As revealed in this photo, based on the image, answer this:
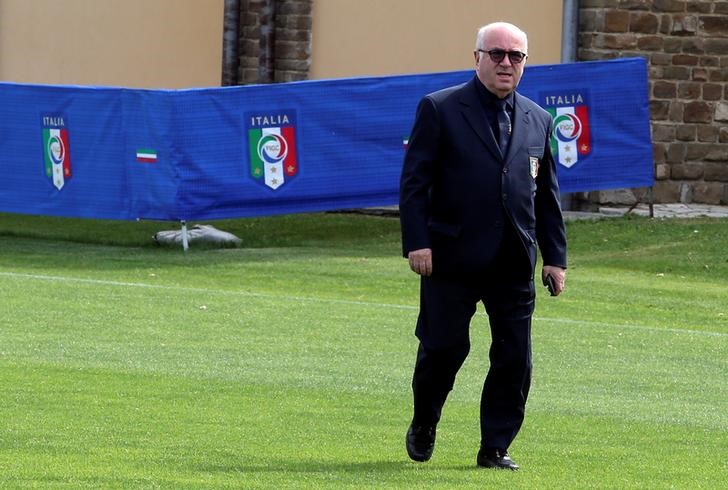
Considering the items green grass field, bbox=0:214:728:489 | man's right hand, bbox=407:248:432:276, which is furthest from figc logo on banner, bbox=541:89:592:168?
man's right hand, bbox=407:248:432:276

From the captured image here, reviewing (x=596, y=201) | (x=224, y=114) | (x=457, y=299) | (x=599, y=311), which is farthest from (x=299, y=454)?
(x=596, y=201)

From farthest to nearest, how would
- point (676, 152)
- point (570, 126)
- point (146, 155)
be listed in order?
point (676, 152), point (570, 126), point (146, 155)

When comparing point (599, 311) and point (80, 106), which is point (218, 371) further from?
point (80, 106)

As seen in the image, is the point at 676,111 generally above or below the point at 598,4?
below

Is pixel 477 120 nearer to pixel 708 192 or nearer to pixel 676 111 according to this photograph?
pixel 676 111

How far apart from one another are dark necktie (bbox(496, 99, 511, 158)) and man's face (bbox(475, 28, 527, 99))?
0.21 feet

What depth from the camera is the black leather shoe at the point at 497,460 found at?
7938 millimetres

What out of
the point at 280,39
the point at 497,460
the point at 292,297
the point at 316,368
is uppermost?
the point at 280,39

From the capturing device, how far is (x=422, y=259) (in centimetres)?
776

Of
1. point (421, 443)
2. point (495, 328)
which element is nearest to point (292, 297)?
point (421, 443)

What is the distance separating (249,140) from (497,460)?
13055 mm

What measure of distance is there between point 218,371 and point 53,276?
6.53m

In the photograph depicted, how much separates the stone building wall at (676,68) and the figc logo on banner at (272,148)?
215 inches

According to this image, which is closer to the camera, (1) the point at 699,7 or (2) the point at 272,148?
(2) the point at 272,148
